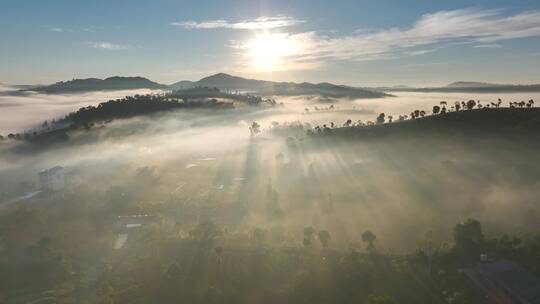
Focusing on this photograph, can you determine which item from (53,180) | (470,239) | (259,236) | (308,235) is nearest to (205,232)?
(259,236)

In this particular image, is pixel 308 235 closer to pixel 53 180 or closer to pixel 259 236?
pixel 259 236

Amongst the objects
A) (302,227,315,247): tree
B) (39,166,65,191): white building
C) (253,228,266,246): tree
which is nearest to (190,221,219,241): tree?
(253,228,266,246): tree

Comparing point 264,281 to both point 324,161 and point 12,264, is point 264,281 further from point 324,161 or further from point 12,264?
point 324,161

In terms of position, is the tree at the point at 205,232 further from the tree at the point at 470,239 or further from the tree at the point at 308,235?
the tree at the point at 470,239

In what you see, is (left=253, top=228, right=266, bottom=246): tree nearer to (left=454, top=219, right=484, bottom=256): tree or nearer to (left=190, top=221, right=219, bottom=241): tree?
(left=190, top=221, right=219, bottom=241): tree

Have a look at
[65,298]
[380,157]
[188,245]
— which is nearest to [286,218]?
[188,245]

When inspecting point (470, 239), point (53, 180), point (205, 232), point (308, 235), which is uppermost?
point (470, 239)

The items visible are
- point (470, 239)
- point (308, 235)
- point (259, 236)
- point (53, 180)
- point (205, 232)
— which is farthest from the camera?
point (53, 180)
